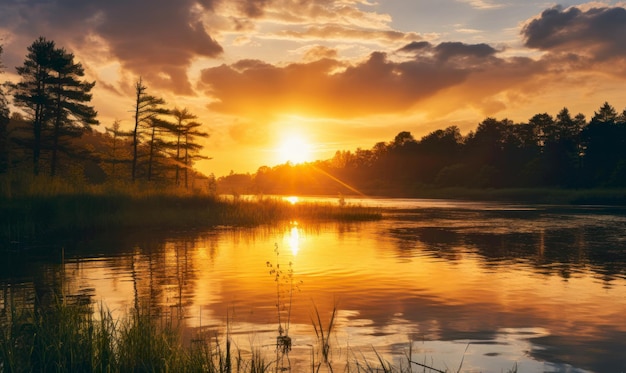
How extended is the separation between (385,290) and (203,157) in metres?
73.6

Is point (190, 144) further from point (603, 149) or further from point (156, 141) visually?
point (603, 149)

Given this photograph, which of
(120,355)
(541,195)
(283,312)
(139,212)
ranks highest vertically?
(541,195)

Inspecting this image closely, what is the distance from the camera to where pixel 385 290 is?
16.4 meters

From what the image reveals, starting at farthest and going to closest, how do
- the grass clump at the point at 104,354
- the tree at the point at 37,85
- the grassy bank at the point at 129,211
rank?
the tree at the point at 37,85
the grassy bank at the point at 129,211
the grass clump at the point at 104,354

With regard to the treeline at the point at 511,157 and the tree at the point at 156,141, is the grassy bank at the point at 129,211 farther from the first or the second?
the treeline at the point at 511,157

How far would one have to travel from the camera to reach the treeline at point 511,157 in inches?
4146

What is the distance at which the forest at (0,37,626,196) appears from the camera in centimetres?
→ 5638

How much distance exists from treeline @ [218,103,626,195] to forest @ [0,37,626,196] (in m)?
0.22

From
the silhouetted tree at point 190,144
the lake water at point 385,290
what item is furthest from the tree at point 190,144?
the lake water at point 385,290

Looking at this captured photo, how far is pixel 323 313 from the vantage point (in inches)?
523

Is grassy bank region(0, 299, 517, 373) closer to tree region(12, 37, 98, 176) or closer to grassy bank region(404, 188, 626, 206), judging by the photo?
tree region(12, 37, 98, 176)

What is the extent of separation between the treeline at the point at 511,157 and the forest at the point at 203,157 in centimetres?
22

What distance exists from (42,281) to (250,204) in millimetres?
29151

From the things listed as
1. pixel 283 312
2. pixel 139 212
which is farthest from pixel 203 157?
pixel 283 312
